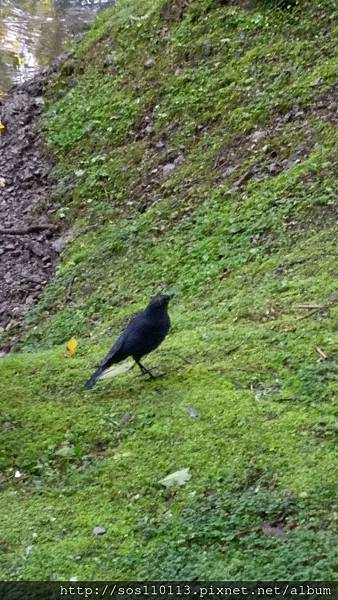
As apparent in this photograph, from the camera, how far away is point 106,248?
8.70m

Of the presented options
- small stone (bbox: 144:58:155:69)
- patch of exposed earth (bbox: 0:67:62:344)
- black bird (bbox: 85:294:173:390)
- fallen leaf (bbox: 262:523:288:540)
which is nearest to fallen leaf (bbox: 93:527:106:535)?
fallen leaf (bbox: 262:523:288:540)

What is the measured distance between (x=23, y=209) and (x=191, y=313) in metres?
4.21

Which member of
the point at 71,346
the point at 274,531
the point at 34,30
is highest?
the point at 34,30

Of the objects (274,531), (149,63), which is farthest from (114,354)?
(149,63)

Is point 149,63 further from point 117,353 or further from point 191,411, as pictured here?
point 191,411

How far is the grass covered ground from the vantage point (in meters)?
4.00

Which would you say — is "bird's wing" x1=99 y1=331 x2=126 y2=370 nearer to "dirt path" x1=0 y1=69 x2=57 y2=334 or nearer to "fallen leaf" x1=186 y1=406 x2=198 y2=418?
"fallen leaf" x1=186 y1=406 x2=198 y2=418

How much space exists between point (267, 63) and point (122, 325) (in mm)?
4075

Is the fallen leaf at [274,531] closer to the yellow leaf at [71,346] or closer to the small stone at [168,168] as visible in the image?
the yellow leaf at [71,346]

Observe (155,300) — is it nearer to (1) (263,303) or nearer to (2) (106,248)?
(1) (263,303)

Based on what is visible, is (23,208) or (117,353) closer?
(117,353)

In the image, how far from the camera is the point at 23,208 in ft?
34.1

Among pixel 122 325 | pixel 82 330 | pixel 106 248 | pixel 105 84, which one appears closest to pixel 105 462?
pixel 122 325

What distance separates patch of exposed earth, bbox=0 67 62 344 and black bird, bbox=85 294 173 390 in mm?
Answer: 2971
